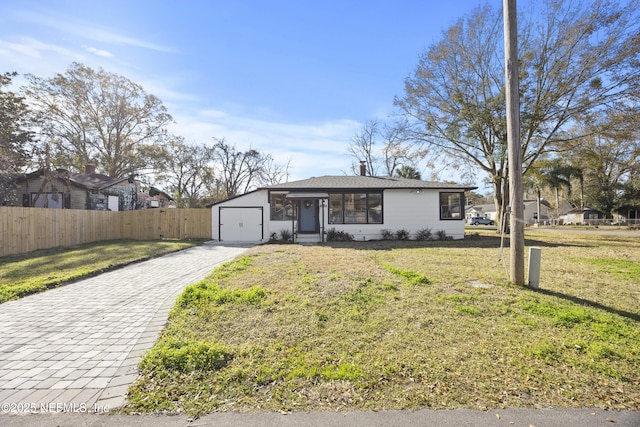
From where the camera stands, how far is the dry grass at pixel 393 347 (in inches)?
94.5

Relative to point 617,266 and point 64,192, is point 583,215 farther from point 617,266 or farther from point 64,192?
point 64,192

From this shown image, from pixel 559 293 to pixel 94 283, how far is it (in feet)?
31.2

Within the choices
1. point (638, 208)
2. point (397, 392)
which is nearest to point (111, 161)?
point (397, 392)

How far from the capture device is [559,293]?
512 cm

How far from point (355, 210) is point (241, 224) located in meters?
6.34

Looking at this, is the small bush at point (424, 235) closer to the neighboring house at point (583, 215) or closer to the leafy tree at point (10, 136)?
the leafy tree at point (10, 136)

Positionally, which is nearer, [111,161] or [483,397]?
[483,397]

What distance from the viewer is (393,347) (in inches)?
124

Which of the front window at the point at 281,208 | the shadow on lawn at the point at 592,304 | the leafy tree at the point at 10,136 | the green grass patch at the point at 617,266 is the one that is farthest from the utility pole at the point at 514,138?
the leafy tree at the point at 10,136

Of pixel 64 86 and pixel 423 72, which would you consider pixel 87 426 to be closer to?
pixel 423 72

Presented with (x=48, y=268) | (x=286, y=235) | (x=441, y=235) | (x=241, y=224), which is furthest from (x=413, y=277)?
(x=241, y=224)

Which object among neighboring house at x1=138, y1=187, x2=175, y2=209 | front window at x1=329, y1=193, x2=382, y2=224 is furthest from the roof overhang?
neighboring house at x1=138, y1=187, x2=175, y2=209

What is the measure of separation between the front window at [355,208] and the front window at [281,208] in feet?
7.28

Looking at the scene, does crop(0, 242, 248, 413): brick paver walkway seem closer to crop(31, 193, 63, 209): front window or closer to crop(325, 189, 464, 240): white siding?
crop(325, 189, 464, 240): white siding
